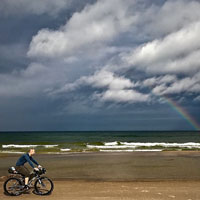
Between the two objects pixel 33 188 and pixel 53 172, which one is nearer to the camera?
pixel 33 188

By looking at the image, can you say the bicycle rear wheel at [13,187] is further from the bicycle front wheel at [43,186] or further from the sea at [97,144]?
the sea at [97,144]

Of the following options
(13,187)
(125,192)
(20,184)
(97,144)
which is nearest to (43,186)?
(20,184)

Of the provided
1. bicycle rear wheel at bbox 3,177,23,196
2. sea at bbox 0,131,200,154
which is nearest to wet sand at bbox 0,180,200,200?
bicycle rear wheel at bbox 3,177,23,196

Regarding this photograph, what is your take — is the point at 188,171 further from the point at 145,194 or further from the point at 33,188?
the point at 33,188

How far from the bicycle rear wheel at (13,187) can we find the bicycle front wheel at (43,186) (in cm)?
68

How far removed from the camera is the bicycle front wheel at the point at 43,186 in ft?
33.2

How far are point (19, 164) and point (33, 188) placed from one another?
5.91ft

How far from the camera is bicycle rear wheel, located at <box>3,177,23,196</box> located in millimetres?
10086

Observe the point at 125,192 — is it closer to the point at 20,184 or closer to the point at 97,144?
the point at 20,184

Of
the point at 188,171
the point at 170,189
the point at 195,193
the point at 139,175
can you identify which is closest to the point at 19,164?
the point at 170,189

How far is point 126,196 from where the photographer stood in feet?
33.1

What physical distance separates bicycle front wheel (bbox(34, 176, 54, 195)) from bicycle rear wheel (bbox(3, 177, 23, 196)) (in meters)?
0.68

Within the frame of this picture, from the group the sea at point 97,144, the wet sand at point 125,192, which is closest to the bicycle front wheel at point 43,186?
the wet sand at point 125,192

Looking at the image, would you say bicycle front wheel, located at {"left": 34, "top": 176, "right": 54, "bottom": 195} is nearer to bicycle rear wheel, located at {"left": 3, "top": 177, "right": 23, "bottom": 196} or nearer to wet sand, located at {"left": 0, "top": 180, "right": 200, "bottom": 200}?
wet sand, located at {"left": 0, "top": 180, "right": 200, "bottom": 200}
